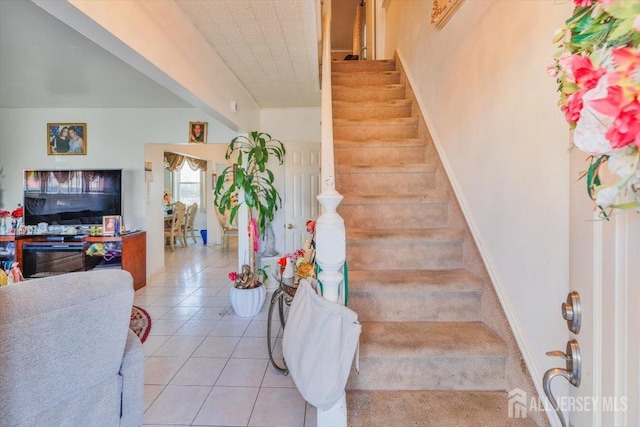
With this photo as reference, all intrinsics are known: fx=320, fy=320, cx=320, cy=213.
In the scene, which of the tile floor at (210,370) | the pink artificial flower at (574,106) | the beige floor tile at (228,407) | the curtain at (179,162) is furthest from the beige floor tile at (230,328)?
the curtain at (179,162)

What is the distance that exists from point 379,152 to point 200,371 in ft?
7.31

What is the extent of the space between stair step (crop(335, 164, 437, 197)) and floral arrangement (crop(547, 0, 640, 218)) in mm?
1975

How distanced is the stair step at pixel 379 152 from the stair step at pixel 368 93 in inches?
35.6

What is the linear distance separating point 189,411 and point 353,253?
1374mm

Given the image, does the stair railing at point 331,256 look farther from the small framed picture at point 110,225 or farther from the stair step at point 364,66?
the small framed picture at point 110,225

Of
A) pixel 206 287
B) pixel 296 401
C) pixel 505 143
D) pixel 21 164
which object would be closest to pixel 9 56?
pixel 21 164

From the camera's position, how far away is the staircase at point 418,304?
1482 mm

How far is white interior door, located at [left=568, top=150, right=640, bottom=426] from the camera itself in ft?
1.88

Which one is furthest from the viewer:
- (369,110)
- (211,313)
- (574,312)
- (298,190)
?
(298,190)

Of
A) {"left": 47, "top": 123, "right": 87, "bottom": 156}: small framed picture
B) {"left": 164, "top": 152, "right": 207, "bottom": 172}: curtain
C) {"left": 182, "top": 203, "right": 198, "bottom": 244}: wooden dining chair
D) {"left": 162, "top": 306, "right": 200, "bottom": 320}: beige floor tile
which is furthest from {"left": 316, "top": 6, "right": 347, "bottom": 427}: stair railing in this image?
{"left": 164, "top": 152, "right": 207, "bottom": 172}: curtain

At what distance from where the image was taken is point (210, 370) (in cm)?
236

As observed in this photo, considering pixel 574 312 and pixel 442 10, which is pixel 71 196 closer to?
pixel 442 10

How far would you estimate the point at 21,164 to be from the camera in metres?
4.55

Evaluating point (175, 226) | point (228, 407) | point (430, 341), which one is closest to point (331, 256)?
point (430, 341)
